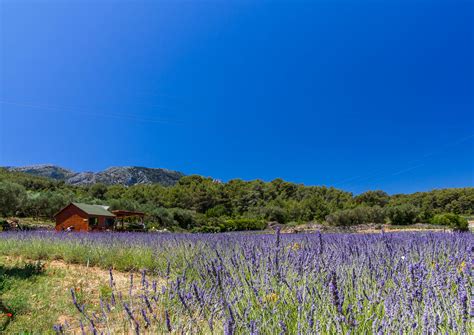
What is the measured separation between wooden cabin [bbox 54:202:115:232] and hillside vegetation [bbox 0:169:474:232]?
13.9 feet

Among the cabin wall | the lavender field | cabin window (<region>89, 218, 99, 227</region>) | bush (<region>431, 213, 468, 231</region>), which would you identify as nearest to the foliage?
bush (<region>431, 213, 468, 231</region>)

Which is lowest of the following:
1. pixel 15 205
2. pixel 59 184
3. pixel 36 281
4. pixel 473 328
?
pixel 36 281

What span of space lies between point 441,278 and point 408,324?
3.13 feet

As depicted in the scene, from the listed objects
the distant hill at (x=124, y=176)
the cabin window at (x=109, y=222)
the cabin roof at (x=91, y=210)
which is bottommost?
the cabin window at (x=109, y=222)

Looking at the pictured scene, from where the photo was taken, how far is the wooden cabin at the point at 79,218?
17.2m

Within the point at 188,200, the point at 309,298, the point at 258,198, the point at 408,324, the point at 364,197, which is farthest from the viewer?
the point at 258,198

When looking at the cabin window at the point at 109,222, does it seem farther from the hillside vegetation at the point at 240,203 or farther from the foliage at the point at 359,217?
the foliage at the point at 359,217

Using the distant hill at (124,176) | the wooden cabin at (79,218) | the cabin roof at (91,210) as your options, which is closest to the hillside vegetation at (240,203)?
the cabin roof at (91,210)

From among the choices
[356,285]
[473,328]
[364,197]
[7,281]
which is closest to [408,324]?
[473,328]

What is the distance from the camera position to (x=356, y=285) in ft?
7.25

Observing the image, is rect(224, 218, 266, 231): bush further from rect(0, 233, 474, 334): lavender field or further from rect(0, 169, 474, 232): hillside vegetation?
rect(0, 233, 474, 334): lavender field

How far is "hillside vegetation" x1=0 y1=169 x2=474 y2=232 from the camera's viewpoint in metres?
22.3

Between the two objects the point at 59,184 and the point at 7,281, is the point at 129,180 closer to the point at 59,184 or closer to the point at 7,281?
the point at 59,184

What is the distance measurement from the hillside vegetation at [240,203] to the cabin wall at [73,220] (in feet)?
14.0
